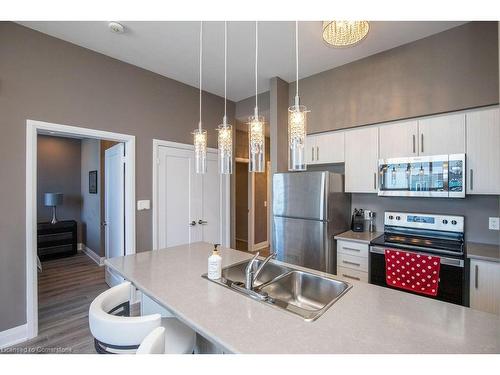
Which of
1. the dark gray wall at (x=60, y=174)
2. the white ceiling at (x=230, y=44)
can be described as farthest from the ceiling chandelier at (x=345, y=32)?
the dark gray wall at (x=60, y=174)

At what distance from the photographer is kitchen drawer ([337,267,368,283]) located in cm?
237

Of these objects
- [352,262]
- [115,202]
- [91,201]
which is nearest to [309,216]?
[352,262]

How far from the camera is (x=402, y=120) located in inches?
97.1

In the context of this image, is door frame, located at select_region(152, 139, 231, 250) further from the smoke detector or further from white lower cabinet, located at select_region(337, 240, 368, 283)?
white lower cabinet, located at select_region(337, 240, 368, 283)

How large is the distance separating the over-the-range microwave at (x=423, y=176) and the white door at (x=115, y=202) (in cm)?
306

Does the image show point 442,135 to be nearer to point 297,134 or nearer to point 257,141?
point 297,134

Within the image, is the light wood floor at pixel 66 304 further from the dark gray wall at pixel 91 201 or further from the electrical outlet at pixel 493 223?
the electrical outlet at pixel 493 223

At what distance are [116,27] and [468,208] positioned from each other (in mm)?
3786

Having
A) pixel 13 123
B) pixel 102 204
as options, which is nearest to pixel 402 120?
pixel 13 123

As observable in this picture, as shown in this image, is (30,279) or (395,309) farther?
(30,279)

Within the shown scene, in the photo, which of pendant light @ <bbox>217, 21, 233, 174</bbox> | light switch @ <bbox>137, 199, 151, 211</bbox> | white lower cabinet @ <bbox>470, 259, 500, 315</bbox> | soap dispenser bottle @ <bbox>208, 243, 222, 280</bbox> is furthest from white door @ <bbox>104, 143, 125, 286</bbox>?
white lower cabinet @ <bbox>470, 259, 500, 315</bbox>

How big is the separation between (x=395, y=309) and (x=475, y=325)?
0.28 metres

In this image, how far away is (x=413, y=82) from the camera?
2.40 metres
